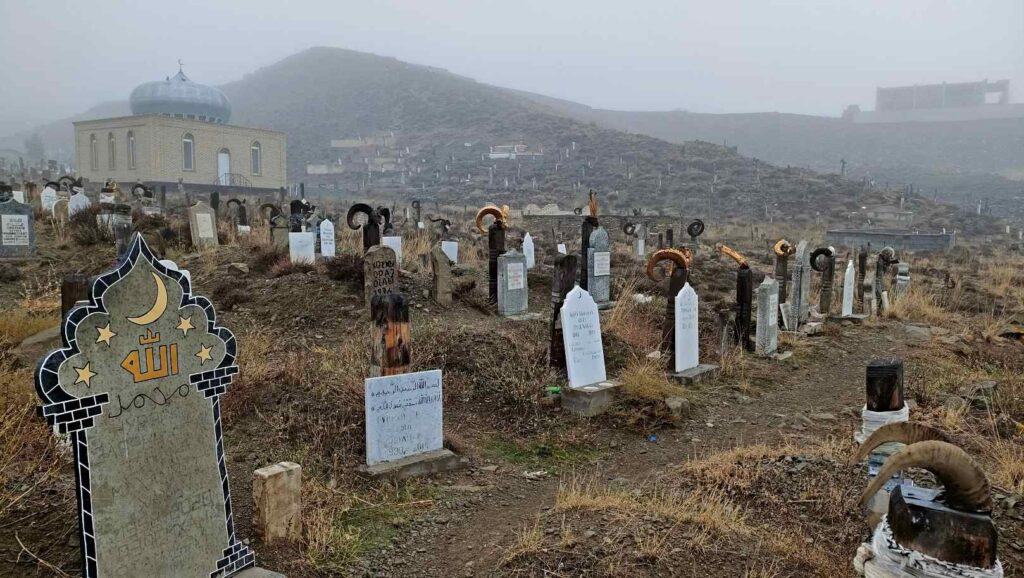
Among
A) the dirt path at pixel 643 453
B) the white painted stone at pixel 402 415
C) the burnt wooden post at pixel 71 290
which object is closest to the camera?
the dirt path at pixel 643 453

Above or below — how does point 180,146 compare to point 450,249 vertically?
above

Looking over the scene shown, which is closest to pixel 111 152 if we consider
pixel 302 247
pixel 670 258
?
pixel 302 247

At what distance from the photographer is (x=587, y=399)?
698 centimetres

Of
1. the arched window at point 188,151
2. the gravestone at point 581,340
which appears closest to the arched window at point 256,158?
the arched window at point 188,151

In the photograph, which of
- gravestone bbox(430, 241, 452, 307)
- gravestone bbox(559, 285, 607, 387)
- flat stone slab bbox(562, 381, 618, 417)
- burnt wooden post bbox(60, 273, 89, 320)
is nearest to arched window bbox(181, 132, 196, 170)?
gravestone bbox(430, 241, 452, 307)

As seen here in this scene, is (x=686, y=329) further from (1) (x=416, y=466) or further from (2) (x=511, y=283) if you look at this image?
(1) (x=416, y=466)

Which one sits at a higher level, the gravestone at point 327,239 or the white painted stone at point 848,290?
the gravestone at point 327,239

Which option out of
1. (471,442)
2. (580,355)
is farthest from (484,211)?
(471,442)

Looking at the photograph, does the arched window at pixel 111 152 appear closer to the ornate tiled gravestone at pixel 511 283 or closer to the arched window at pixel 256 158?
the arched window at pixel 256 158

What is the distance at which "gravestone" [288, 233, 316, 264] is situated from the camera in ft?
43.1

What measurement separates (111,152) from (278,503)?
46.4 m

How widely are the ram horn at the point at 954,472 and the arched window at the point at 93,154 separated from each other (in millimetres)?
50123

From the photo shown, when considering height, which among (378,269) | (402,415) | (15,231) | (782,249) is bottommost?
(402,415)

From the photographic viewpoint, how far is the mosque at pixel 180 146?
4056 centimetres
